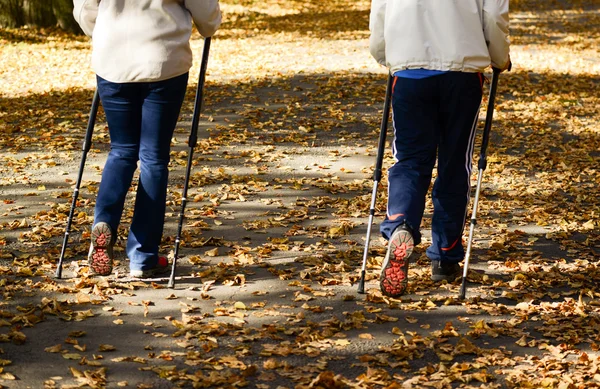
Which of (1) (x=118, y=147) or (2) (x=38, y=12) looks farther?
(2) (x=38, y=12)

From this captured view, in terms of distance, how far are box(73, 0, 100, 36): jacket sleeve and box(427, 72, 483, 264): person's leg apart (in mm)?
2164

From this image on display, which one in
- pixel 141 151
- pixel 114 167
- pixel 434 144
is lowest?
pixel 114 167

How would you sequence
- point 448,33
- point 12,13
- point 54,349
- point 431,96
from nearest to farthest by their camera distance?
1. point 54,349
2. point 448,33
3. point 431,96
4. point 12,13

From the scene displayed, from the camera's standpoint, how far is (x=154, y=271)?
5.63 meters

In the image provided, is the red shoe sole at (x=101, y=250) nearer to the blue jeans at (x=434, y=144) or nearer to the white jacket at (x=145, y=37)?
the white jacket at (x=145, y=37)

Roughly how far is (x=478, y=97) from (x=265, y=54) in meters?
13.2

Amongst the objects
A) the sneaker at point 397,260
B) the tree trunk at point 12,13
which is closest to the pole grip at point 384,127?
the sneaker at point 397,260

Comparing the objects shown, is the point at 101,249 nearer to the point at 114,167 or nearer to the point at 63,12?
the point at 114,167

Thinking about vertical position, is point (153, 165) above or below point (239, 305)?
above

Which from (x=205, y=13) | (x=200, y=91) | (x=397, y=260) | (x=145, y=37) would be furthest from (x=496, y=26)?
(x=145, y=37)

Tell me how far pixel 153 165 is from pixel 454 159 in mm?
1860

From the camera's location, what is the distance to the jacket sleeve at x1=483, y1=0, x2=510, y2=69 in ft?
16.8

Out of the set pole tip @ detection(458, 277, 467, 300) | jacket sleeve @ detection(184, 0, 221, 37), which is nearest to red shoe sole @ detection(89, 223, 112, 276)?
jacket sleeve @ detection(184, 0, 221, 37)

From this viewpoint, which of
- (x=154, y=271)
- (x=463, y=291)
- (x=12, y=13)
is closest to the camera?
(x=463, y=291)
